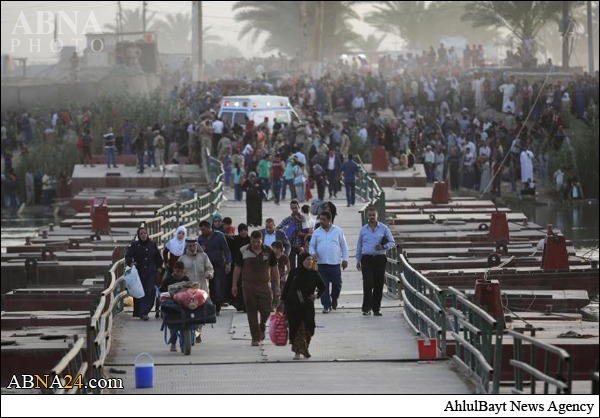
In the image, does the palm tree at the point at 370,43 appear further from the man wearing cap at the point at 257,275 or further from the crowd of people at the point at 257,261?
the man wearing cap at the point at 257,275

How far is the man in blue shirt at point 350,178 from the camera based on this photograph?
129ft

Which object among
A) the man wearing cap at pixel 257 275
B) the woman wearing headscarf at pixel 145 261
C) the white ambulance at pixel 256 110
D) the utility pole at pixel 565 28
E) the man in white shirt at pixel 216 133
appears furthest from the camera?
the utility pole at pixel 565 28

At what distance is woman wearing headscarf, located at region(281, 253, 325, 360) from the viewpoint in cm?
2000

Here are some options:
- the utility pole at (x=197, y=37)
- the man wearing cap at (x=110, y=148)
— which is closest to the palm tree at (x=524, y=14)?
the utility pole at (x=197, y=37)

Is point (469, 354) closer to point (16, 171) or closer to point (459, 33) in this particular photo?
point (16, 171)

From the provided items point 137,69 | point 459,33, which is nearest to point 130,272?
point 137,69

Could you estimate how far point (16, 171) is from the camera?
62406 mm

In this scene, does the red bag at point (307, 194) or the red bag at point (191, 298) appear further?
the red bag at point (307, 194)

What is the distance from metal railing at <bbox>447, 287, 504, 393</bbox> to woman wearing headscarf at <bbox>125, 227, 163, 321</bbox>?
571 centimetres

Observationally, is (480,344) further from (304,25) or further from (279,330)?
(304,25)

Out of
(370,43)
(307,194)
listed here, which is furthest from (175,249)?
(370,43)

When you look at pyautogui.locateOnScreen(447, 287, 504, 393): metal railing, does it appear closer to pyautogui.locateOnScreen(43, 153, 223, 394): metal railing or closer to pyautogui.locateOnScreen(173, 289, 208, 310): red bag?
pyautogui.locateOnScreen(173, 289, 208, 310): red bag

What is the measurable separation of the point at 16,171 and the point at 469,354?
1796 inches

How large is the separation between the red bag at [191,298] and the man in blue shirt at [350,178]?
18975mm
